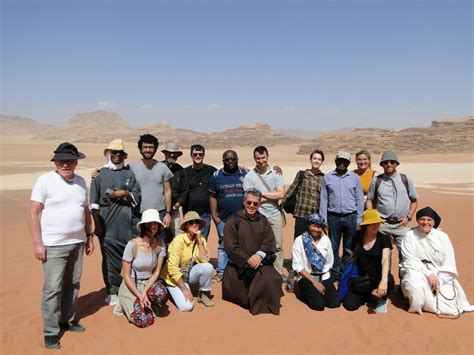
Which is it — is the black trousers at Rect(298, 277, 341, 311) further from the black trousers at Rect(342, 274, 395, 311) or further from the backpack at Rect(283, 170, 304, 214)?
the backpack at Rect(283, 170, 304, 214)

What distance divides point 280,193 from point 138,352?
2698 mm

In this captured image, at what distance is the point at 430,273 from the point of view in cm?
479

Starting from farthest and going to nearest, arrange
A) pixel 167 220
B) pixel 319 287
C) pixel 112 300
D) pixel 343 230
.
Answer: pixel 343 230 → pixel 167 220 → pixel 112 300 → pixel 319 287

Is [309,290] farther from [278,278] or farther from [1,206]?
[1,206]

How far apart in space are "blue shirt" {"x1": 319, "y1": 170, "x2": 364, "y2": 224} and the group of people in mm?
14

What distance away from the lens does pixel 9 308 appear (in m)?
5.03

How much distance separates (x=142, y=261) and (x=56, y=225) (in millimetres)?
1046

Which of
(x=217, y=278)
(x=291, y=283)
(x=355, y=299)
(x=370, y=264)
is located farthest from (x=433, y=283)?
(x=217, y=278)

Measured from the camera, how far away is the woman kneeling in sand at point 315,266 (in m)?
4.93

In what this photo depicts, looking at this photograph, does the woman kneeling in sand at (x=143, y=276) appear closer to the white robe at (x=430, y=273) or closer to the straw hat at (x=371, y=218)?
the straw hat at (x=371, y=218)

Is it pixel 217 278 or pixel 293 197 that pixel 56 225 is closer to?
pixel 217 278

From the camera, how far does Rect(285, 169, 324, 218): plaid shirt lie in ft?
18.7

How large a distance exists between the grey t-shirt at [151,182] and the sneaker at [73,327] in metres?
Result: 1.51

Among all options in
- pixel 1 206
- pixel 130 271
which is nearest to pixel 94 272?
pixel 130 271
